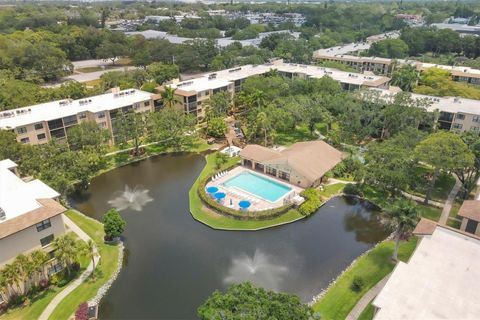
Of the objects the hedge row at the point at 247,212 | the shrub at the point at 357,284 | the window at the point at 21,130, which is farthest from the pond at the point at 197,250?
the window at the point at 21,130

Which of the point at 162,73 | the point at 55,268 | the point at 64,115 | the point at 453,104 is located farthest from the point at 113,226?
the point at 453,104

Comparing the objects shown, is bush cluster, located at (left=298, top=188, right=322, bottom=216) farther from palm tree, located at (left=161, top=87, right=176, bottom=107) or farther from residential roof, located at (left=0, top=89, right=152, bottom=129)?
residential roof, located at (left=0, top=89, right=152, bottom=129)

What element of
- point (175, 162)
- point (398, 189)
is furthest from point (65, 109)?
point (398, 189)

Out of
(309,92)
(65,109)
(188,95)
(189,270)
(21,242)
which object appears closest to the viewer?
(21,242)

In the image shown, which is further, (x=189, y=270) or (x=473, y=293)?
(x=189, y=270)

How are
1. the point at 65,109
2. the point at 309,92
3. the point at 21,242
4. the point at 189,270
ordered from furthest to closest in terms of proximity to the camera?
the point at 309,92 < the point at 65,109 < the point at 189,270 < the point at 21,242

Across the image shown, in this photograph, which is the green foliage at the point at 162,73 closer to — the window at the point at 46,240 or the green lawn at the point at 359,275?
the window at the point at 46,240

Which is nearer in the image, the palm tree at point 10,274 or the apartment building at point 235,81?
the palm tree at point 10,274

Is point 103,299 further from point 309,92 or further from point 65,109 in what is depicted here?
point 309,92
